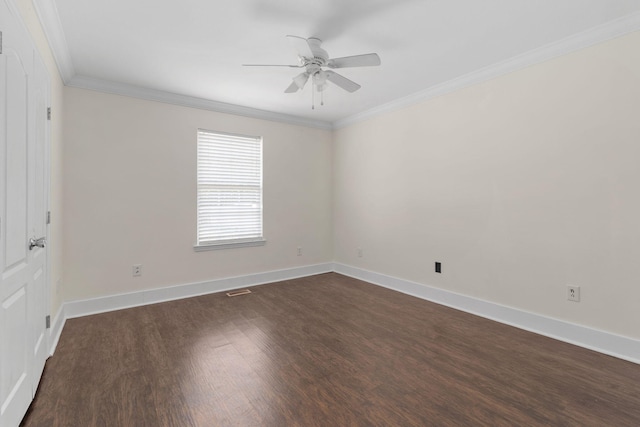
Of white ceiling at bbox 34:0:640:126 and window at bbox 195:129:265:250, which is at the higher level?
white ceiling at bbox 34:0:640:126

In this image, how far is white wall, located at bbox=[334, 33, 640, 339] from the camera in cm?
231

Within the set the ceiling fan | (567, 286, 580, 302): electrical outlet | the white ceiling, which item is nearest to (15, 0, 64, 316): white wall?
the white ceiling

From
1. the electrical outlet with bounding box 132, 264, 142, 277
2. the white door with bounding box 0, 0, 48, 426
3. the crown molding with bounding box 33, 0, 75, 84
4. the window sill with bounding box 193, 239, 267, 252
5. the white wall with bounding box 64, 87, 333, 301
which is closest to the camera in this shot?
the white door with bounding box 0, 0, 48, 426

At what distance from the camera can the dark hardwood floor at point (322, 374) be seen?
1.67 metres

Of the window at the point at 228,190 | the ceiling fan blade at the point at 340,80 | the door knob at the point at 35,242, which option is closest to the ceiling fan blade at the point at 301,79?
the ceiling fan blade at the point at 340,80

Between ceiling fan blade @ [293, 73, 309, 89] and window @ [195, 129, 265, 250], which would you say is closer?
ceiling fan blade @ [293, 73, 309, 89]

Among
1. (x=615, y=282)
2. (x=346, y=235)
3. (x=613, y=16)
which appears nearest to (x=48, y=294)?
(x=346, y=235)

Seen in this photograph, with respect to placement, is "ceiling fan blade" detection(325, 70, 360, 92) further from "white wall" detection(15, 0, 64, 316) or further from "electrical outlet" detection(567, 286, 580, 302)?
"electrical outlet" detection(567, 286, 580, 302)

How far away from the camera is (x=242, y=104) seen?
408 centimetres

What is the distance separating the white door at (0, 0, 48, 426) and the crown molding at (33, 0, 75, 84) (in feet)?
1.24

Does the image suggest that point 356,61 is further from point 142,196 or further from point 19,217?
point 142,196

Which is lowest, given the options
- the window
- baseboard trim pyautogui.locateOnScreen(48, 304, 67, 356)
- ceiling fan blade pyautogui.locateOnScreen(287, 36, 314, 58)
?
baseboard trim pyautogui.locateOnScreen(48, 304, 67, 356)

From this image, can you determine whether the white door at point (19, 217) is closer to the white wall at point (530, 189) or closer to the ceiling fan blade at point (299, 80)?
the ceiling fan blade at point (299, 80)

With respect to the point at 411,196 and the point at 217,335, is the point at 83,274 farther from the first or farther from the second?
the point at 411,196
